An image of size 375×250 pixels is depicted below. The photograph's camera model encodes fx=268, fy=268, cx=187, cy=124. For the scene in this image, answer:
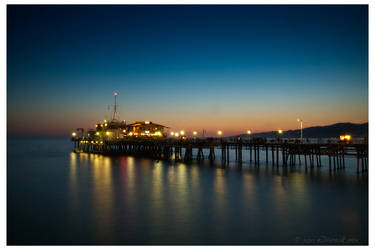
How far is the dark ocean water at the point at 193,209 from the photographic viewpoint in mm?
17531

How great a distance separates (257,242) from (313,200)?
36.2 feet

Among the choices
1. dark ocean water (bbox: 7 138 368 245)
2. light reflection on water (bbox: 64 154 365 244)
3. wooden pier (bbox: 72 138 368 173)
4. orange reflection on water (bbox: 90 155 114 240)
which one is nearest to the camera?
dark ocean water (bbox: 7 138 368 245)

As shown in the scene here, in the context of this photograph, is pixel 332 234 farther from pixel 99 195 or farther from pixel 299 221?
pixel 99 195

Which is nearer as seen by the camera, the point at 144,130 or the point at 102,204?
the point at 102,204

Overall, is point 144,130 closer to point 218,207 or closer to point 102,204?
point 102,204

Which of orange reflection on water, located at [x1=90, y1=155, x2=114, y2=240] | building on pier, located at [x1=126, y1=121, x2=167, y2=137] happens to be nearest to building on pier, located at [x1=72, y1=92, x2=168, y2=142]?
building on pier, located at [x1=126, y1=121, x2=167, y2=137]

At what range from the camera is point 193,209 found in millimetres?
23453

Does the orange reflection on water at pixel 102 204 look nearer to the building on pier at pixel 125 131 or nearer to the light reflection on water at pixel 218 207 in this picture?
the light reflection on water at pixel 218 207

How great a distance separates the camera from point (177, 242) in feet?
55.7

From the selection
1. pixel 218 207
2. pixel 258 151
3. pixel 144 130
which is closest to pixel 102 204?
pixel 218 207

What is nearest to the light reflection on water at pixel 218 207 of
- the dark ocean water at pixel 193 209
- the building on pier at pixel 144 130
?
the dark ocean water at pixel 193 209

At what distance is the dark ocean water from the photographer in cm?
1753

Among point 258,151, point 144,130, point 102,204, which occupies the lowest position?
point 102,204

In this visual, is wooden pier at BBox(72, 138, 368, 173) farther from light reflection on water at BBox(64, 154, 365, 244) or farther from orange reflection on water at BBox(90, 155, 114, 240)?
orange reflection on water at BBox(90, 155, 114, 240)
